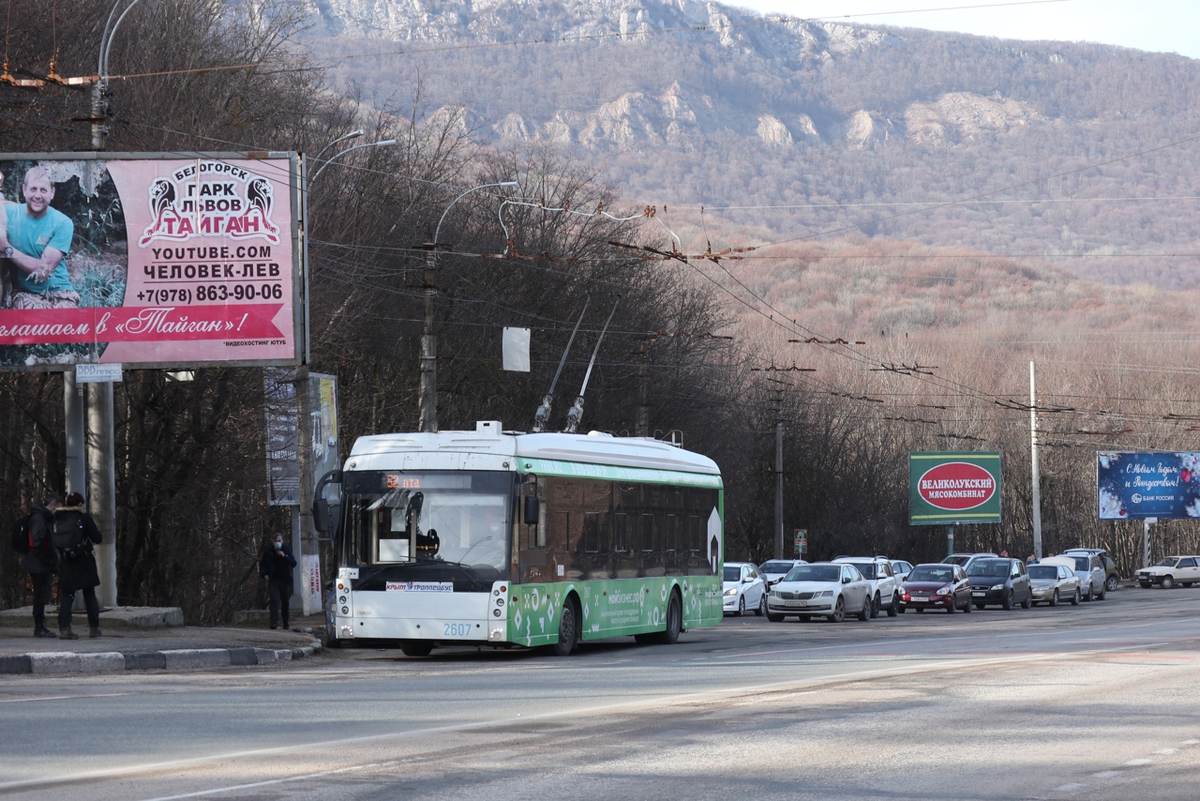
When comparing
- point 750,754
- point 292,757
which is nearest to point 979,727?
point 750,754

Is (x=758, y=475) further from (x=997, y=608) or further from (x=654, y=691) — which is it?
(x=654, y=691)

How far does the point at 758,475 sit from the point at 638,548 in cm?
4829

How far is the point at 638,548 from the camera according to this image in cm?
2370

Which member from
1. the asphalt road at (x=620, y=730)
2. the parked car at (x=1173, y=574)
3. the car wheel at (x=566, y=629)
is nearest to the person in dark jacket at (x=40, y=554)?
the asphalt road at (x=620, y=730)

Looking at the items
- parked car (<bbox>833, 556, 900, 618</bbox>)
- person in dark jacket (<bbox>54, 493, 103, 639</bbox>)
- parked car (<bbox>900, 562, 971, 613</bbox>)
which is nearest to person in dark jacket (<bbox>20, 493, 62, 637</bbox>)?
person in dark jacket (<bbox>54, 493, 103, 639</bbox>)

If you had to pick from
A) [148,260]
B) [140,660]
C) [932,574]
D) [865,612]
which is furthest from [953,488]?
[140,660]

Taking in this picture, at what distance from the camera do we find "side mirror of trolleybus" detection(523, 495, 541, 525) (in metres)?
19.9

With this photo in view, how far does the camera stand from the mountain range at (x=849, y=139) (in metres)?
144

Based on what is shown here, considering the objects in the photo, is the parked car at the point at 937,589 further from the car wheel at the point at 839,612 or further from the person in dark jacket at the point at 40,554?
the person in dark jacket at the point at 40,554

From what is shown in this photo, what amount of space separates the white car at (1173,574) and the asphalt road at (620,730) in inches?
2128

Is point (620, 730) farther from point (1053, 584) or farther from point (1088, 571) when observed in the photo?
point (1088, 571)

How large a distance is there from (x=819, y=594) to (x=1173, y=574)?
41.3m

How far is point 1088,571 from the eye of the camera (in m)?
55.0

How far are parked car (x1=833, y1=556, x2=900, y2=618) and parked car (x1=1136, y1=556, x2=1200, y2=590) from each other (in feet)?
111
